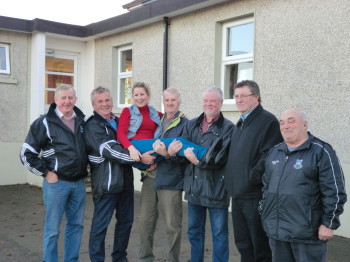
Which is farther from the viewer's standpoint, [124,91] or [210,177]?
[124,91]

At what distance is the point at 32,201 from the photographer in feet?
28.2

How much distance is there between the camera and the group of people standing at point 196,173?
10.2 feet

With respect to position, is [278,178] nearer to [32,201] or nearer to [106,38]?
[32,201]

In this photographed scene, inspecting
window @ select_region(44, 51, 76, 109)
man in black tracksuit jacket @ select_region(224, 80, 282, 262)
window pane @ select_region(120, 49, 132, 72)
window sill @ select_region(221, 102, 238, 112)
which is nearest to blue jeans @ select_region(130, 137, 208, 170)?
man in black tracksuit jacket @ select_region(224, 80, 282, 262)

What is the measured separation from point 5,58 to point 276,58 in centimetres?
678

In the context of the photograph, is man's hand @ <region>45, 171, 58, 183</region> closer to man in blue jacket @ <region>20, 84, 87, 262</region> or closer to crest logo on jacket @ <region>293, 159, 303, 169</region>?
man in blue jacket @ <region>20, 84, 87, 262</region>

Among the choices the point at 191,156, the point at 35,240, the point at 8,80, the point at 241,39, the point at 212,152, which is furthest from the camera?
the point at 8,80

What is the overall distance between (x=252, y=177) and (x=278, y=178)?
0.38 metres

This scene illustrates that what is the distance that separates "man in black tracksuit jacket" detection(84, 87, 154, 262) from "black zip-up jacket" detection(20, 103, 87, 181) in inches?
8.4

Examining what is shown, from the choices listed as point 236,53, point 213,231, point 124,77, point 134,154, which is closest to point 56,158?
point 134,154

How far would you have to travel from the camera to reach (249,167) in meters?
3.60

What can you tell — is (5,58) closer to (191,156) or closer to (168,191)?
(168,191)

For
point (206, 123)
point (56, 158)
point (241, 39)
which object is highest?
point (241, 39)

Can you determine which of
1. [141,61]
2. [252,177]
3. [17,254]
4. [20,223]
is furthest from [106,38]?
[252,177]
